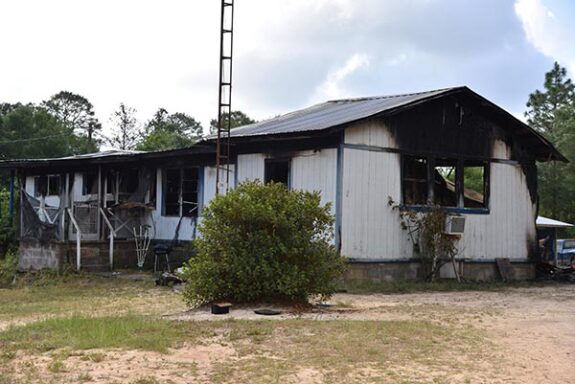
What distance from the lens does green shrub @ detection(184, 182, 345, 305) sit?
10797 millimetres

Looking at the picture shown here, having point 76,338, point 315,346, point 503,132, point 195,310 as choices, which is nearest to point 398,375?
point 315,346

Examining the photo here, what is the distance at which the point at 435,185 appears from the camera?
1844 centimetres

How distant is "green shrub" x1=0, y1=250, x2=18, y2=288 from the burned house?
43 centimetres

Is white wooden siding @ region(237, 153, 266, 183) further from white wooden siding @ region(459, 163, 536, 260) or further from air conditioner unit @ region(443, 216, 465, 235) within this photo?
white wooden siding @ region(459, 163, 536, 260)

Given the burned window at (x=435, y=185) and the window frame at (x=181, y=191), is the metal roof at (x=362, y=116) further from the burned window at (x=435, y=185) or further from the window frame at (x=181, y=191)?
the window frame at (x=181, y=191)

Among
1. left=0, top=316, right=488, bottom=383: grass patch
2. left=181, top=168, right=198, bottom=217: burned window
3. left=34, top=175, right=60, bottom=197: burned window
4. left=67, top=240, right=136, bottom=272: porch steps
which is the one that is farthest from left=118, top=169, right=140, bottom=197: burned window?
left=0, top=316, right=488, bottom=383: grass patch

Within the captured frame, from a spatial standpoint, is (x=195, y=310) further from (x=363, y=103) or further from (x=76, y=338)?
(x=363, y=103)

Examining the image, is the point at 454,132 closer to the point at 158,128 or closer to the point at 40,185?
the point at 40,185

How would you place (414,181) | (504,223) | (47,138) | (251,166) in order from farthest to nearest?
1. (47,138)
2. (504,223)
3. (251,166)
4. (414,181)

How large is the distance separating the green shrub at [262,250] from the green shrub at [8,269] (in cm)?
896

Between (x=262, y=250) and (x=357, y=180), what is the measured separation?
5.44 metres

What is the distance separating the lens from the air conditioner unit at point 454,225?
656 inches

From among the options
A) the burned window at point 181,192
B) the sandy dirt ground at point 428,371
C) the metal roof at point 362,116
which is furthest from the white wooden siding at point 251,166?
the sandy dirt ground at point 428,371

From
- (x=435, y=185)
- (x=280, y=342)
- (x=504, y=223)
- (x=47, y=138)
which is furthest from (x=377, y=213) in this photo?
(x=47, y=138)
